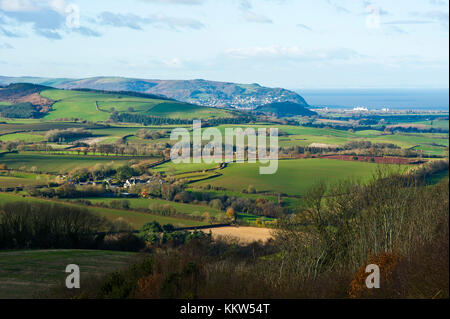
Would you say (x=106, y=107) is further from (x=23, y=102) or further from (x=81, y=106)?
(x=23, y=102)

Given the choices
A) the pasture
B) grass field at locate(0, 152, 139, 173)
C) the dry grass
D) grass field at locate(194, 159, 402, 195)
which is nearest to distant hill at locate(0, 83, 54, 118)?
grass field at locate(0, 152, 139, 173)

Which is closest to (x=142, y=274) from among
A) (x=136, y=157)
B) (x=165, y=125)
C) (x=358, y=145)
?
(x=136, y=157)

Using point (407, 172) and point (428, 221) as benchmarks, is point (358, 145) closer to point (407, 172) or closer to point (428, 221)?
point (407, 172)

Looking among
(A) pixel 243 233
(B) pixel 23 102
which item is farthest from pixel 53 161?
(B) pixel 23 102

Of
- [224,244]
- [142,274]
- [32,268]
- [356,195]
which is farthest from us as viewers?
[224,244]

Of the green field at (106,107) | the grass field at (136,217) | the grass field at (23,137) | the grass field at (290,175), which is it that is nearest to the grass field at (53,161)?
the grass field at (23,137)

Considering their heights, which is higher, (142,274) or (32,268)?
(142,274)
